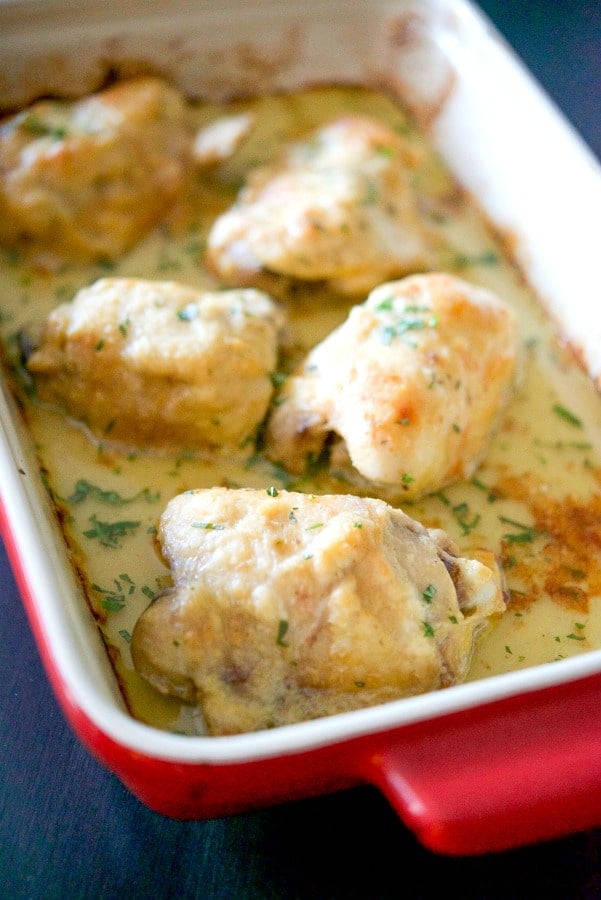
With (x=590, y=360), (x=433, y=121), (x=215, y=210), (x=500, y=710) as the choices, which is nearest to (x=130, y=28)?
(x=215, y=210)

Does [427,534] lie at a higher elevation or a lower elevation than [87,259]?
higher

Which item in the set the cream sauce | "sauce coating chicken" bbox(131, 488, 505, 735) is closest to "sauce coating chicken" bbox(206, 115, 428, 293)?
the cream sauce

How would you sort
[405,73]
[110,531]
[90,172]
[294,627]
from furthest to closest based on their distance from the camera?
[405,73], [90,172], [110,531], [294,627]

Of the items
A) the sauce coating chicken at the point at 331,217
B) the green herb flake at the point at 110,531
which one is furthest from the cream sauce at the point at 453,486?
the sauce coating chicken at the point at 331,217

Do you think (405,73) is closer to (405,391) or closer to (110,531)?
(405,391)

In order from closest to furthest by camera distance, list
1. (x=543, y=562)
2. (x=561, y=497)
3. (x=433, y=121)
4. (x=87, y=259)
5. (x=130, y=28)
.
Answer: (x=543, y=562) < (x=561, y=497) < (x=87, y=259) < (x=130, y=28) < (x=433, y=121)

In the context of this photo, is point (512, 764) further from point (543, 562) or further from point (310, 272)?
point (310, 272)

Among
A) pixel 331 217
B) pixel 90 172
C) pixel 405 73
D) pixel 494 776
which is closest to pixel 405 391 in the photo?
pixel 331 217
